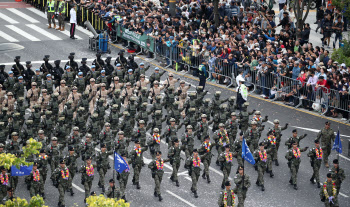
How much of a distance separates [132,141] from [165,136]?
1868mm

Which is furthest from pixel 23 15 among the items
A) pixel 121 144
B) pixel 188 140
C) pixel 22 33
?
pixel 188 140

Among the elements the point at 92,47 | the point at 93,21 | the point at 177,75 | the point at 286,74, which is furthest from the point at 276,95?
the point at 93,21

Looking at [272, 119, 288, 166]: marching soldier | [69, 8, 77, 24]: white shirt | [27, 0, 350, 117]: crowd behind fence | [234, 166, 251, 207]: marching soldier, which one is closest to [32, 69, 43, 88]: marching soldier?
[27, 0, 350, 117]: crowd behind fence

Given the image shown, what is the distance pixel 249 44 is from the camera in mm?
33750

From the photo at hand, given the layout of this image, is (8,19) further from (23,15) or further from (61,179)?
(61,179)

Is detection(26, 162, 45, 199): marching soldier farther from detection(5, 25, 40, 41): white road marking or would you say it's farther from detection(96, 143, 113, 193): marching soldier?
detection(5, 25, 40, 41): white road marking

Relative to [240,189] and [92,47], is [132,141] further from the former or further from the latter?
[92,47]

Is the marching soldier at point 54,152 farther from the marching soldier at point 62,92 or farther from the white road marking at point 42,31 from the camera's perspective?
the white road marking at point 42,31

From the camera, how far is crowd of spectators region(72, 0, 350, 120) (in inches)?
1183

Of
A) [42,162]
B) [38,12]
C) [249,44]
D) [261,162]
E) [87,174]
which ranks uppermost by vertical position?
[38,12]

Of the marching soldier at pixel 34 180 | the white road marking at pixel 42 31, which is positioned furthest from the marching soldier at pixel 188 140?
the white road marking at pixel 42 31

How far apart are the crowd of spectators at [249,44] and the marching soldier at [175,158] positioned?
775 cm

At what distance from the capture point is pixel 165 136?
2636cm

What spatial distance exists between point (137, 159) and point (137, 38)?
14559 millimetres
